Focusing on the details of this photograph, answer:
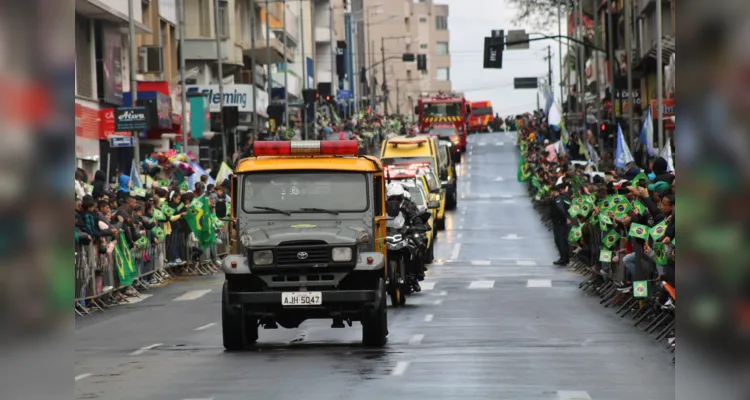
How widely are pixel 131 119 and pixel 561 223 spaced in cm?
1182

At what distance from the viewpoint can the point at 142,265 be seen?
3181 centimetres

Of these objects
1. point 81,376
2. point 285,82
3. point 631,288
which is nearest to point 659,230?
point 631,288

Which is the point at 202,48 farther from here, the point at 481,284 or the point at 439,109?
the point at 481,284

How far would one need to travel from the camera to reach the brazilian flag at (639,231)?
20.7 meters

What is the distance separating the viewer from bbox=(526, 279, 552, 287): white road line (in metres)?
31.9

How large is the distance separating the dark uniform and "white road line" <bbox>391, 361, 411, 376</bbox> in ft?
76.8

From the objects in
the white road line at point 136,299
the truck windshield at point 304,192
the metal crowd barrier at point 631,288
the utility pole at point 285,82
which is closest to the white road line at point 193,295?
the white road line at point 136,299

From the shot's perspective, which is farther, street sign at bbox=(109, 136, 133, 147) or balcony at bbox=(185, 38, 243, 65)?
balcony at bbox=(185, 38, 243, 65)

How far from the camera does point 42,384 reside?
373 cm

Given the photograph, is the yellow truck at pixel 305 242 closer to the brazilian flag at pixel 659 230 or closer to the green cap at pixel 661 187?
the brazilian flag at pixel 659 230

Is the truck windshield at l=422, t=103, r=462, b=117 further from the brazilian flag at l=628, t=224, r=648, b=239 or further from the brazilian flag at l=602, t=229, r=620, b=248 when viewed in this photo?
the brazilian flag at l=628, t=224, r=648, b=239

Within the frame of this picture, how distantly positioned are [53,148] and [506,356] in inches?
525

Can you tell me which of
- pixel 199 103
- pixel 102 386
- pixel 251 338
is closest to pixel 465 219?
pixel 199 103

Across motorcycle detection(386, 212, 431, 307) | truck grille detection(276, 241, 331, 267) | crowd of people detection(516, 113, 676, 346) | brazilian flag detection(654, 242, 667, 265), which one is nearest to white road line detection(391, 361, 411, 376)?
truck grille detection(276, 241, 331, 267)
